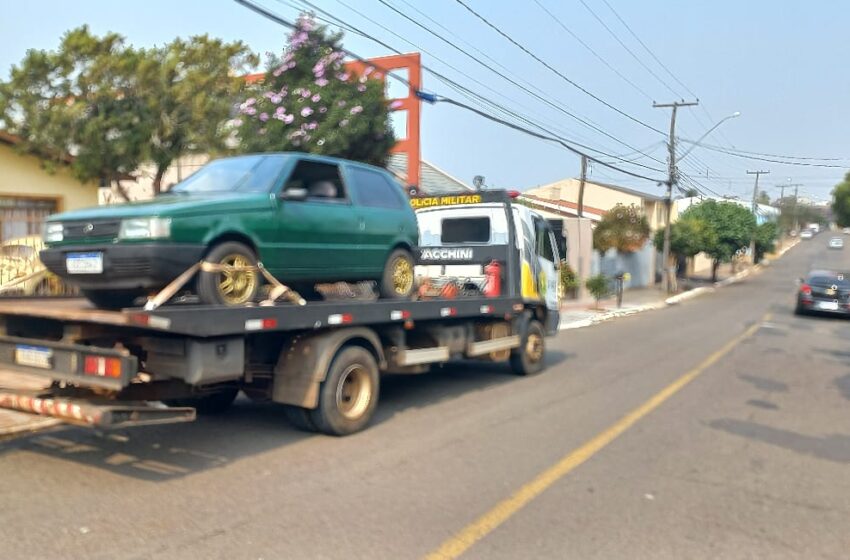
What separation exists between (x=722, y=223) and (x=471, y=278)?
34618 mm

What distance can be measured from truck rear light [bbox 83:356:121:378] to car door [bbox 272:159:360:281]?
5.34 ft

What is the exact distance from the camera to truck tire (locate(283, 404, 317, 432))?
6.77 meters

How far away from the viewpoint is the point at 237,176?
661 cm

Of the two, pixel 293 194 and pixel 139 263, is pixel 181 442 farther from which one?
pixel 293 194

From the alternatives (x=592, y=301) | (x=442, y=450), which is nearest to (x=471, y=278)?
(x=442, y=450)

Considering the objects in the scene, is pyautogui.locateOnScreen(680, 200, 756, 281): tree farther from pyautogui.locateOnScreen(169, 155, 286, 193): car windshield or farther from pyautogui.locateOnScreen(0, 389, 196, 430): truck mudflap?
pyautogui.locateOnScreen(0, 389, 196, 430): truck mudflap

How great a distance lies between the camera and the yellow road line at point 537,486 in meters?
4.37

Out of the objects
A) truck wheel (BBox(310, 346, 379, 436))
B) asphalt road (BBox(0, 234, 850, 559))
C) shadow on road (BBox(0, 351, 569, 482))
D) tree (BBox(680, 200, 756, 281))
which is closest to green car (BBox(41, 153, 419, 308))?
truck wheel (BBox(310, 346, 379, 436))

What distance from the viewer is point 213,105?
16.3 meters

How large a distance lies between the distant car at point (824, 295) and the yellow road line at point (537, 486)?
51.8 ft

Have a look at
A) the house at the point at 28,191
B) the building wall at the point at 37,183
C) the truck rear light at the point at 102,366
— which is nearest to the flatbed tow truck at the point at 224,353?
the truck rear light at the point at 102,366

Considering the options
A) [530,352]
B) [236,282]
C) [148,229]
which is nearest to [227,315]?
[236,282]

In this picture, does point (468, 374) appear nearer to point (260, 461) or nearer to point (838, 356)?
point (260, 461)

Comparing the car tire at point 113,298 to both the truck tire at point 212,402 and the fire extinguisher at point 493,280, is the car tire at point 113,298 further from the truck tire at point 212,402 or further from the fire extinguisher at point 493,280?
the fire extinguisher at point 493,280
